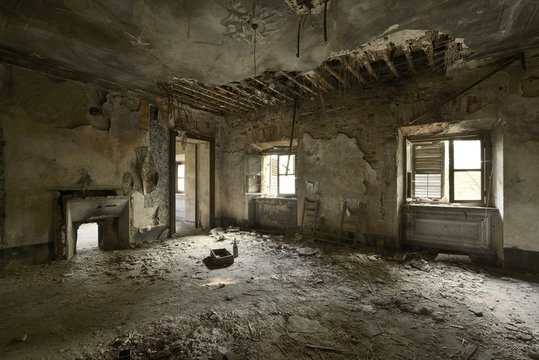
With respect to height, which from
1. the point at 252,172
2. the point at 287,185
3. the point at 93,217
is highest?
the point at 252,172

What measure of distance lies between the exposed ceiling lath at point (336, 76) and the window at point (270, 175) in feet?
4.48

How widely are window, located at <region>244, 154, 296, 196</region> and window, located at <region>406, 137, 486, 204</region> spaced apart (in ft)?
8.68

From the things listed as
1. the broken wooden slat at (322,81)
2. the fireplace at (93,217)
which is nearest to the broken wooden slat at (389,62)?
the broken wooden slat at (322,81)

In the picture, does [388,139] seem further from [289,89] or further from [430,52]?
[289,89]

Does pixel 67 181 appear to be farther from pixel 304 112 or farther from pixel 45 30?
pixel 304 112

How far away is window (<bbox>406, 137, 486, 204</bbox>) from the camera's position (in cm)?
438

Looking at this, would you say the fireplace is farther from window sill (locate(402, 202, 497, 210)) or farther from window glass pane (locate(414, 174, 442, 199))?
window glass pane (locate(414, 174, 442, 199))

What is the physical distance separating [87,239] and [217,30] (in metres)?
5.57

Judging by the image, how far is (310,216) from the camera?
5473 mm

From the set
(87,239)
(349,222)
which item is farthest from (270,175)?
(87,239)

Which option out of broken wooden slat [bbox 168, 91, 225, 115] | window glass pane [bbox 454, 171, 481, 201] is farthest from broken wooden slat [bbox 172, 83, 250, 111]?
window glass pane [bbox 454, 171, 481, 201]

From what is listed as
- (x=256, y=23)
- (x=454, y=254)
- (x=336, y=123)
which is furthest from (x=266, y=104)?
(x=454, y=254)

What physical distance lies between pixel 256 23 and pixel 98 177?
3.93 m

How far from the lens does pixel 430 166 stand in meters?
4.81
